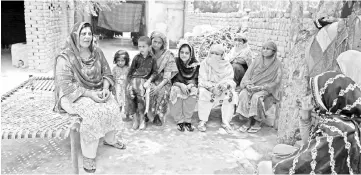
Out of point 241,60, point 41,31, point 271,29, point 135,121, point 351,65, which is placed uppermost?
point 271,29

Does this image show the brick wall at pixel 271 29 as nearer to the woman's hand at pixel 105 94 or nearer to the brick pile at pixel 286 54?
the brick pile at pixel 286 54

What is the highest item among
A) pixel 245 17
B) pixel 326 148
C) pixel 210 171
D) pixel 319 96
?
pixel 245 17

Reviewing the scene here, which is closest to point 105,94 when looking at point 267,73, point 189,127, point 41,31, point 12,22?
point 189,127

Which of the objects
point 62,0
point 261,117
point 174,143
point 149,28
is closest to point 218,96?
point 261,117

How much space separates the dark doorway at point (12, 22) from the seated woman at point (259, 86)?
10877 millimetres

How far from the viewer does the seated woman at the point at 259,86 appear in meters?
4.16

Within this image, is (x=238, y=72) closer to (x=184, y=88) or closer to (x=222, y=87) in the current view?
(x=222, y=87)

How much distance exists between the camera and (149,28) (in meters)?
12.8

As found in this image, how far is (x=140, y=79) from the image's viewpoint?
163 inches

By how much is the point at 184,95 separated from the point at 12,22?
10.5 metres

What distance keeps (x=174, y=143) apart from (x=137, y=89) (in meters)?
0.94

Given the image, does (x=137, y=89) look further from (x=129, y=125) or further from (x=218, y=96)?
(x=218, y=96)

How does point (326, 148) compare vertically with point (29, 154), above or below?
above

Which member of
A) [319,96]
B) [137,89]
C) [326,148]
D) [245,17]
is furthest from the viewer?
[245,17]
